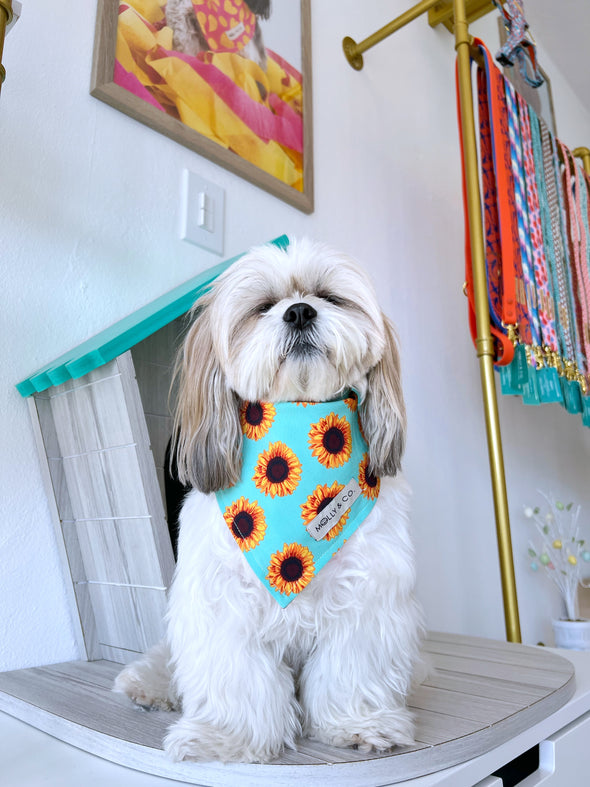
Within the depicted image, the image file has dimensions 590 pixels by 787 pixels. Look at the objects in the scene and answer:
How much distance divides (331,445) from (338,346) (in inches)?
4.9

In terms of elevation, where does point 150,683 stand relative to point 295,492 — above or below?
below

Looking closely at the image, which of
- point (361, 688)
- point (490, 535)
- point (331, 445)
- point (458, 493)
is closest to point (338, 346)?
point (331, 445)

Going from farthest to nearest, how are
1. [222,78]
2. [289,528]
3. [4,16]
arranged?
[222,78] < [289,528] < [4,16]

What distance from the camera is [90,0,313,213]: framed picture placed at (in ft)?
3.82

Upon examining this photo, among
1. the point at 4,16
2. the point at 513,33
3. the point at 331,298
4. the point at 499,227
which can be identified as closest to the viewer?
the point at 4,16

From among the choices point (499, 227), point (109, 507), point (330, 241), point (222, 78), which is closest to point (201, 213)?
point (222, 78)

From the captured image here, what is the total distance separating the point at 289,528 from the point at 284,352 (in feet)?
0.70

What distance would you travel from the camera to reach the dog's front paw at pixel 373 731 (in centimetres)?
58

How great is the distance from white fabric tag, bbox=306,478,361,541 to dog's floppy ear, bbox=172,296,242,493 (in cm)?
11

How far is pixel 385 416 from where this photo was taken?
0.76 meters

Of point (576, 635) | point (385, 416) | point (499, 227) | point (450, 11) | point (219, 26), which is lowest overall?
point (576, 635)

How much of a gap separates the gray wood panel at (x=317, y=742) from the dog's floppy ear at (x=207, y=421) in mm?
281

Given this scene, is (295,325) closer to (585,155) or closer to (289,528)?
(289,528)

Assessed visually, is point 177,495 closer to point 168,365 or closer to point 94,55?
point 168,365
